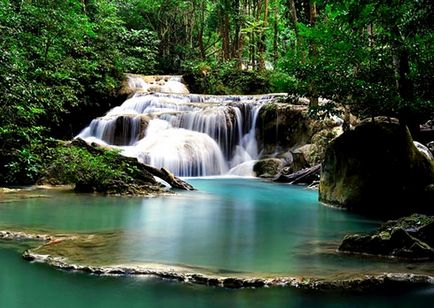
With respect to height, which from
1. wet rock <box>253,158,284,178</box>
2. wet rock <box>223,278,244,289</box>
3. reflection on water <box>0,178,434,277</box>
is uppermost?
wet rock <box>253,158,284,178</box>

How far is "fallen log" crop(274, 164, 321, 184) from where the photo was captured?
1576 cm

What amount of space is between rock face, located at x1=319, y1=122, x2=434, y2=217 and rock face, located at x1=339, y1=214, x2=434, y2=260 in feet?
11.9

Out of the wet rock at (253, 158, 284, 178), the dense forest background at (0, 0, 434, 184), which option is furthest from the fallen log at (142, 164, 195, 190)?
the wet rock at (253, 158, 284, 178)

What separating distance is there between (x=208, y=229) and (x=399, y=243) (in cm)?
285

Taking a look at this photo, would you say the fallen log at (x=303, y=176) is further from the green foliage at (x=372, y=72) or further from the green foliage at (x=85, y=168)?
the green foliage at (x=85, y=168)

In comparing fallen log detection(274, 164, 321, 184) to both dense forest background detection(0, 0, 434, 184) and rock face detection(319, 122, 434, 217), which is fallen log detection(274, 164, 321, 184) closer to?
dense forest background detection(0, 0, 434, 184)

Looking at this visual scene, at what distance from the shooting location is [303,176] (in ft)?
52.1

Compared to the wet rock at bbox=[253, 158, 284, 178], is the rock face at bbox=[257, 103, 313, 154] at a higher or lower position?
higher

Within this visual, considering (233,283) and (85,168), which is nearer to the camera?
(233,283)

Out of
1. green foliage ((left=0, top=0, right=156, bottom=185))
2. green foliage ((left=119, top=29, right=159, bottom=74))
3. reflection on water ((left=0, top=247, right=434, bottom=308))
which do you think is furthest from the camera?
green foliage ((left=119, top=29, right=159, bottom=74))

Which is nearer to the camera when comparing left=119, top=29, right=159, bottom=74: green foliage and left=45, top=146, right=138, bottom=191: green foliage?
left=45, top=146, right=138, bottom=191: green foliage

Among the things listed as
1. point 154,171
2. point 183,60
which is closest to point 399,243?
point 154,171

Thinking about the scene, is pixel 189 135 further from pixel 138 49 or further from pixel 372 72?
pixel 372 72

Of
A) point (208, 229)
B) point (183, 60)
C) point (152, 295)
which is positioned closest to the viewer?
point (152, 295)
